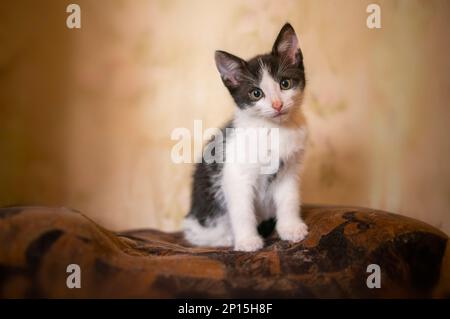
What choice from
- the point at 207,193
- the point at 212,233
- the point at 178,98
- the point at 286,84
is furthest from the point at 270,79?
the point at 178,98

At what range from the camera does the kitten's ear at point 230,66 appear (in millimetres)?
1472

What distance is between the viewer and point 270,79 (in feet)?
4.67

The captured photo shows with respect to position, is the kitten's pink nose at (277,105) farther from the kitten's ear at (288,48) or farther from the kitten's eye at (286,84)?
the kitten's ear at (288,48)

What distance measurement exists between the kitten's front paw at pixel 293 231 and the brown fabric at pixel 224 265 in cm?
10

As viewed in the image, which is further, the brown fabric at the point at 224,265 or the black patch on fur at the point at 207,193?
the black patch on fur at the point at 207,193

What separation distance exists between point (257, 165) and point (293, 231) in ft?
0.89

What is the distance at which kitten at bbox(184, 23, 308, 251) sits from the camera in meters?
1.41

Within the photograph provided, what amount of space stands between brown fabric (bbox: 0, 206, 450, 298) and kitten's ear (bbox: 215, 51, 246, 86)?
0.68m

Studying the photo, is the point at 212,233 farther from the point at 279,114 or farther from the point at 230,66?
the point at 230,66

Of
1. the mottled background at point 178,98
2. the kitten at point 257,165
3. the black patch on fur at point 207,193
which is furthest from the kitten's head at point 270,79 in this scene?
the mottled background at point 178,98

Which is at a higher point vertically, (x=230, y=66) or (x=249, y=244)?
(x=230, y=66)

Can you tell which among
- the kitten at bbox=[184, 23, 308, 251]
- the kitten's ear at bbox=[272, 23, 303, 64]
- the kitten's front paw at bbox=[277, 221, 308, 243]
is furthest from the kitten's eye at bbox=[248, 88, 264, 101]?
the kitten's front paw at bbox=[277, 221, 308, 243]

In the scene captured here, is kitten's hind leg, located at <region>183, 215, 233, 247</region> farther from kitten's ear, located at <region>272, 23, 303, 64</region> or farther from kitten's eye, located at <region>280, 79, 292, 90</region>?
kitten's ear, located at <region>272, 23, 303, 64</region>
